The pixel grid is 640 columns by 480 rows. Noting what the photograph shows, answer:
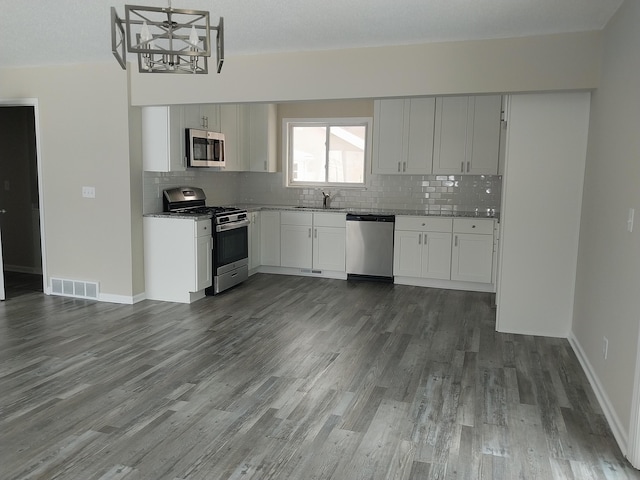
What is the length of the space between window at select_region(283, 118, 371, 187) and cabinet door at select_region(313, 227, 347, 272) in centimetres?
90

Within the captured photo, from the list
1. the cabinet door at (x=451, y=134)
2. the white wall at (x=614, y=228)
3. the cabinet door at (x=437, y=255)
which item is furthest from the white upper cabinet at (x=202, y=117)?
the white wall at (x=614, y=228)

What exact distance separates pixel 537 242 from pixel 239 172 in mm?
4587

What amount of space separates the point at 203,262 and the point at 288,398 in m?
2.59

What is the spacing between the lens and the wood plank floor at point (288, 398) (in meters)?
2.47

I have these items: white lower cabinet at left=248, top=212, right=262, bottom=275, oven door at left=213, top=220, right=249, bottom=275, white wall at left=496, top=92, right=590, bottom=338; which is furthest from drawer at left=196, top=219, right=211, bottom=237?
white wall at left=496, top=92, right=590, bottom=338

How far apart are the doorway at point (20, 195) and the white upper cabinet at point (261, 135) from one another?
2.68m

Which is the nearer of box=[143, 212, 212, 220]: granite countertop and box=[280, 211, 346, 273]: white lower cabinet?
box=[143, 212, 212, 220]: granite countertop

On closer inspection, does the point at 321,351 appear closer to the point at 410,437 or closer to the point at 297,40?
the point at 410,437

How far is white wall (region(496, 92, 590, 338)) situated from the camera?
4.16 meters

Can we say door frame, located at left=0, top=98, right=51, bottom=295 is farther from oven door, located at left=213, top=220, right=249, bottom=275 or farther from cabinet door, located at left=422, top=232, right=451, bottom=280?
cabinet door, located at left=422, top=232, right=451, bottom=280

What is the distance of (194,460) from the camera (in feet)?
8.12

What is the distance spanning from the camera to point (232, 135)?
6762 millimetres

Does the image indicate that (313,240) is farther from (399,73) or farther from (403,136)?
(399,73)

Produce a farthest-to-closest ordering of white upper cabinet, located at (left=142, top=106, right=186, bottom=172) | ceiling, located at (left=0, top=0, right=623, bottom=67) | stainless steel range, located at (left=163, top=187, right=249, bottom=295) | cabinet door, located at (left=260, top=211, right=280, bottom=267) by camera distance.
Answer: cabinet door, located at (left=260, top=211, right=280, bottom=267) < stainless steel range, located at (left=163, top=187, right=249, bottom=295) < white upper cabinet, located at (left=142, top=106, right=186, bottom=172) < ceiling, located at (left=0, top=0, right=623, bottom=67)
